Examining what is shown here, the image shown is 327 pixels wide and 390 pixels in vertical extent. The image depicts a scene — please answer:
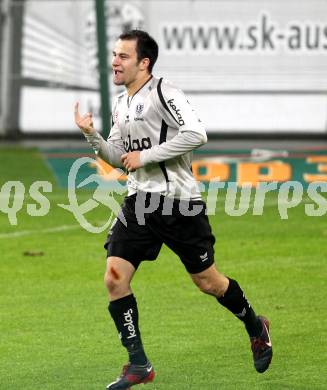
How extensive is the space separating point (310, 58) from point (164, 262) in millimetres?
10257

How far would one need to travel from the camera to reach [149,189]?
8.13 meters

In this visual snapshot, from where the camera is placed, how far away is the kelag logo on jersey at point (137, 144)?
8.09 metres

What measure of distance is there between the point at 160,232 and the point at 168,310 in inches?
87.5

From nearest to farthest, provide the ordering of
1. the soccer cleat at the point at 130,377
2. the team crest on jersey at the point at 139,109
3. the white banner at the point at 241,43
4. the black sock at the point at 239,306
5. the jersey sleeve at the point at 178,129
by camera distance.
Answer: the soccer cleat at the point at 130,377 < the jersey sleeve at the point at 178,129 < the team crest on jersey at the point at 139,109 < the black sock at the point at 239,306 < the white banner at the point at 241,43

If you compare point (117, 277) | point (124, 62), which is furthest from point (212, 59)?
point (117, 277)

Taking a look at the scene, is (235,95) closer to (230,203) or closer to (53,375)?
(230,203)

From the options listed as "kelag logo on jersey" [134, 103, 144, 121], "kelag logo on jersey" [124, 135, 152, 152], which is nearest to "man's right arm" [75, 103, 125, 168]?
"kelag logo on jersey" [124, 135, 152, 152]

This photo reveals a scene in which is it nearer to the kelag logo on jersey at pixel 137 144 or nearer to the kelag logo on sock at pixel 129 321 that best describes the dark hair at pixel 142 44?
A: the kelag logo on jersey at pixel 137 144

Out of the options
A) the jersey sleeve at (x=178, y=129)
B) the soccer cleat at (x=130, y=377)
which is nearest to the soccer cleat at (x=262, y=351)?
the soccer cleat at (x=130, y=377)

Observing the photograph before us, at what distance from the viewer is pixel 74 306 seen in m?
10.4

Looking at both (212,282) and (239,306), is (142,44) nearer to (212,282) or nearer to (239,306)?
(212,282)

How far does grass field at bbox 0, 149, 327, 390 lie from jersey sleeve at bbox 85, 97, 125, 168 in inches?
52.9

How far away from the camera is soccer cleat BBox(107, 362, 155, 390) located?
7.77 meters

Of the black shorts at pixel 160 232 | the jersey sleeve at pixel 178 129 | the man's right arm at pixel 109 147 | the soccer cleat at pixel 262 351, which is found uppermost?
the jersey sleeve at pixel 178 129
